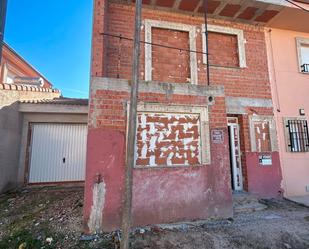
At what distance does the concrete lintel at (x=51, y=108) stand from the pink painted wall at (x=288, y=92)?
7669 millimetres

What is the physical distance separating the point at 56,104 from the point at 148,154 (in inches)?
210

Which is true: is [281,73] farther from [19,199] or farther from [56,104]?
[19,199]

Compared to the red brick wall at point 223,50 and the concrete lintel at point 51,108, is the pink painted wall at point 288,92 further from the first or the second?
the concrete lintel at point 51,108

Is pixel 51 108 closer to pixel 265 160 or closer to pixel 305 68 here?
pixel 265 160

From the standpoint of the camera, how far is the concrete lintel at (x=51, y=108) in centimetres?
786

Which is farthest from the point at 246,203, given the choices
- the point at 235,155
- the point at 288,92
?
the point at 288,92

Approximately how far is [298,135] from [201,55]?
4.76 m

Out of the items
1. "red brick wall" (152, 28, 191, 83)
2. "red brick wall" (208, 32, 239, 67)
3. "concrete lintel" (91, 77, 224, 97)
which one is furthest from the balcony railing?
"concrete lintel" (91, 77, 224, 97)

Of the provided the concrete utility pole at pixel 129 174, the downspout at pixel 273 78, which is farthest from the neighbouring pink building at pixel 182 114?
the concrete utility pole at pixel 129 174

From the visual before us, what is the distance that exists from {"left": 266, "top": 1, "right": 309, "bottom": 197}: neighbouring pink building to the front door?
5.31 ft

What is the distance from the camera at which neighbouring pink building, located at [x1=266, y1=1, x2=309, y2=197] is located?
24.1ft

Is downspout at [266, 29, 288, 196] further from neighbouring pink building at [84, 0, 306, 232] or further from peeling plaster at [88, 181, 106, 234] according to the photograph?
peeling plaster at [88, 181, 106, 234]

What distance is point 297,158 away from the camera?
7426 mm

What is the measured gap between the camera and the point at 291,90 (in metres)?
7.85
